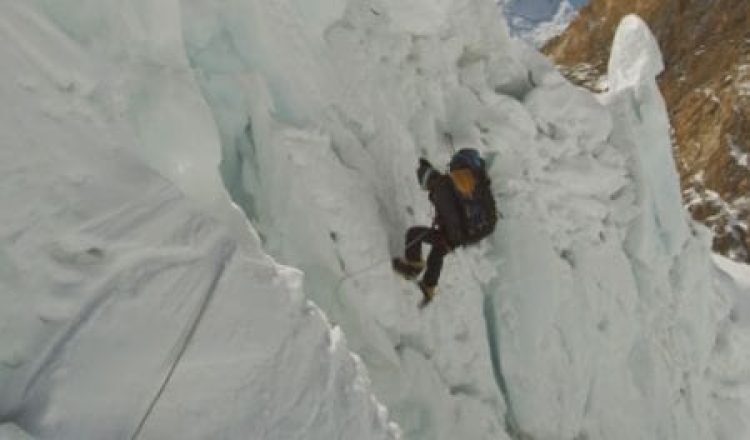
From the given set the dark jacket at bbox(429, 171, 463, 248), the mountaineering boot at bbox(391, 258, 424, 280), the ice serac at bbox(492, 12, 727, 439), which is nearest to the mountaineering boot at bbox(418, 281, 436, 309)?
the mountaineering boot at bbox(391, 258, 424, 280)

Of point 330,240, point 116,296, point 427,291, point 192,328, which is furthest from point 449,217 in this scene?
point 116,296

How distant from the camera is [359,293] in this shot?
580cm

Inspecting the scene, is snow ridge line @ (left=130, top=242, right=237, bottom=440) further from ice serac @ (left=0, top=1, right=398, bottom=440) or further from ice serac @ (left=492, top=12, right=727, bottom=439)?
ice serac @ (left=492, top=12, right=727, bottom=439)

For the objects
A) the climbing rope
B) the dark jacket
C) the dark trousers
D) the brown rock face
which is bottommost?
the brown rock face

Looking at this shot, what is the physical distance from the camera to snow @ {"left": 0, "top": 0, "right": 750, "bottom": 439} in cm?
339

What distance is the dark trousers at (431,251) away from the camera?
19.7 ft

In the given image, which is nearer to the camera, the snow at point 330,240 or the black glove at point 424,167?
the snow at point 330,240

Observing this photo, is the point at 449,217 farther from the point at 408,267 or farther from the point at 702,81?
the point at 702,81

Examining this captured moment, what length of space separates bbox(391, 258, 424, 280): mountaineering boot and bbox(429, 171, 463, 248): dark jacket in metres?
0.26

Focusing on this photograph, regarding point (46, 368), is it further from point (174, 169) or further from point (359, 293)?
point (359, 293)

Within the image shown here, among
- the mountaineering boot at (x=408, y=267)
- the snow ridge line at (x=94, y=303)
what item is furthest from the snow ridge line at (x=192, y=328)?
the mountaineering boot at (x=408, y=267)

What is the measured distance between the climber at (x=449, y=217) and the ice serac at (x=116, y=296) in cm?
190

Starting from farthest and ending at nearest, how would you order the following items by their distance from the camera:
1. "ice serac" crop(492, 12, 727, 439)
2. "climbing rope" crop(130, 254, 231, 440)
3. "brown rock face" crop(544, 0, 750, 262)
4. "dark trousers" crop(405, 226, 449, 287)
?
1. "brown rock face" crop(544, 0, 750, 262)
2. "ice serac" crop(492, 12, 727, 439)
3. "dark trousers" crop(405, 226, 449, 287)
4. "climbing rope" crop(130, 254, 231, 440)

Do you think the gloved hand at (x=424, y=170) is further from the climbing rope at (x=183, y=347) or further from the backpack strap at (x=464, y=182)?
the climbing rope at (x=183, y=347)
